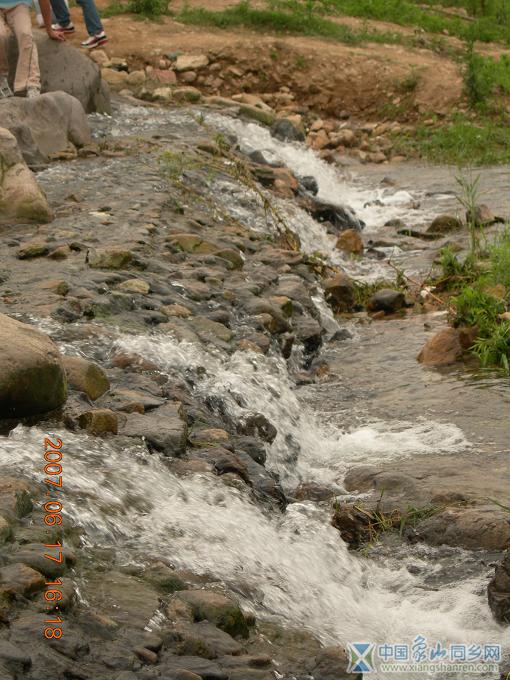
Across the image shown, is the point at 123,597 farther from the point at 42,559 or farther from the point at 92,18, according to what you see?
the point at 92,18

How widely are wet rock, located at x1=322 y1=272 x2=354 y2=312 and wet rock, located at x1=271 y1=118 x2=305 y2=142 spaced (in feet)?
18.5

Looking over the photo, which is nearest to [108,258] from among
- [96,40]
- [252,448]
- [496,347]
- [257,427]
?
[257,427]

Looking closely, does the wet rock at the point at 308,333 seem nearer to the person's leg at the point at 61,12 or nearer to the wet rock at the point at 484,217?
the wet rock at the point at 484,217

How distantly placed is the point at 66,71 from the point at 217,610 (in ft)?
29.2

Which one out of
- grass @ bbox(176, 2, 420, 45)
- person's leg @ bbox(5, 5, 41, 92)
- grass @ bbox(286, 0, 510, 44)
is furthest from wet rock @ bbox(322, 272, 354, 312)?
grass @ bbox(286, 0, 510, 44)

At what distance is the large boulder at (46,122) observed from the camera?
854cm

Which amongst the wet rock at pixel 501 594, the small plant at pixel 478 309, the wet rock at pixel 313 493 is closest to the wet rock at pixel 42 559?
the wet rock at pixel 501 594

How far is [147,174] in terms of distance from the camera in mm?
8656

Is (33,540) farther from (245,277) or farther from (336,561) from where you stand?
(245,277)

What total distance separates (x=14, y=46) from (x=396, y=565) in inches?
300

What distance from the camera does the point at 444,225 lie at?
983 cm

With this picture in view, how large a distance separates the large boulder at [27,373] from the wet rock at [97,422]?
12cm

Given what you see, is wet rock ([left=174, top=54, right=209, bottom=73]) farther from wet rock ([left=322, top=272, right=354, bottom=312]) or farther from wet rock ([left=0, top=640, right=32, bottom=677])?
wet rock ([left=0, top=640, right=32, bottom=677])

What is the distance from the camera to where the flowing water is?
11.2 feet
